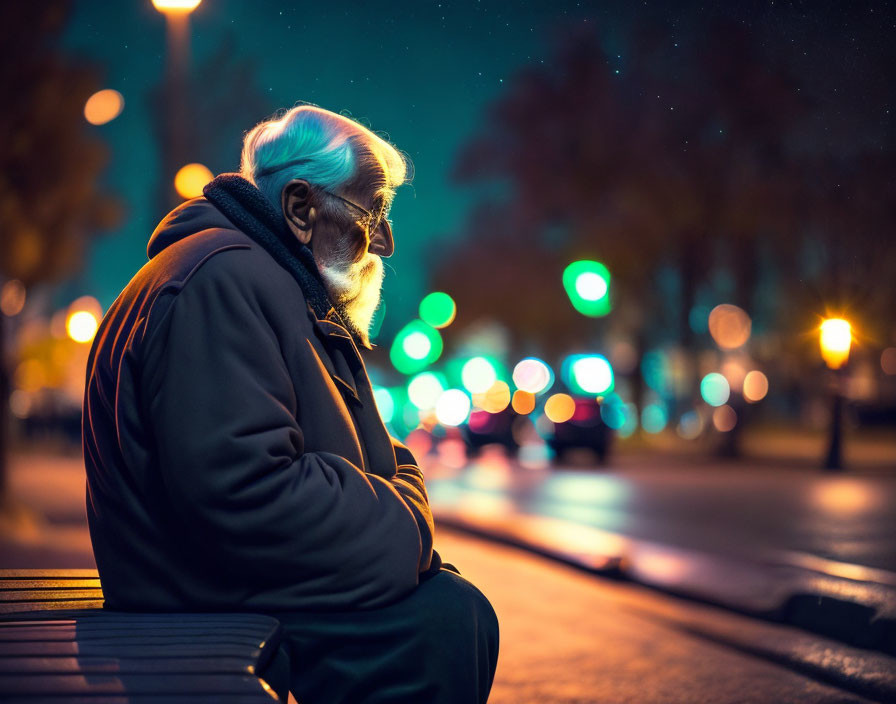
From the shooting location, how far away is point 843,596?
20.6 ft

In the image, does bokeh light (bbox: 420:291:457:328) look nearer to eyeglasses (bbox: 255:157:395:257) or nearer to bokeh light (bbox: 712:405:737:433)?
bokeh light (bbox: 712:405:737:433)

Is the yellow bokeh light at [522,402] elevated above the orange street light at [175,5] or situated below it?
below

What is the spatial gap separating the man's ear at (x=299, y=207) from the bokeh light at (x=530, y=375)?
172 ft

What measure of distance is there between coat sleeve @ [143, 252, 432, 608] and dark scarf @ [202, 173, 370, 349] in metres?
0.20

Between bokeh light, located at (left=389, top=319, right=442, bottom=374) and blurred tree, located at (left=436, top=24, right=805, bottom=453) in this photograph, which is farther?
bokeh light, located at (left=389, top=319, right=442, bottom=374)

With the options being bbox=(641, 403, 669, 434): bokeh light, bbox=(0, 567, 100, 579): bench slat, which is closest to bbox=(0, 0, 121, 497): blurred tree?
bbox=(0, 567, 100, 579): bench slat

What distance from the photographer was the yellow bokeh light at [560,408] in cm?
2583

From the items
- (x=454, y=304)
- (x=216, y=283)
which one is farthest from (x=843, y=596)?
(x=454, y=304)

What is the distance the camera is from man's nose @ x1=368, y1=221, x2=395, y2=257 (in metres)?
2.71

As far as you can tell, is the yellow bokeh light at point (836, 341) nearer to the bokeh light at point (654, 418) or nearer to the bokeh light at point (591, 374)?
the bokeh light at point (591, 374)

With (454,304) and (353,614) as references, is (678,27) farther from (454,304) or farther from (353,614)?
(454,304)

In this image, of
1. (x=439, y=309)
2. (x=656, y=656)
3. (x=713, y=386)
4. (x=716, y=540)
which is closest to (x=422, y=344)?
(x=439, y=309)

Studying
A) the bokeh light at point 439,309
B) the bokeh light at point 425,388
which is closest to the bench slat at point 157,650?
the bokeh light at point 439,309

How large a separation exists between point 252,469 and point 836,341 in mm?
19433
